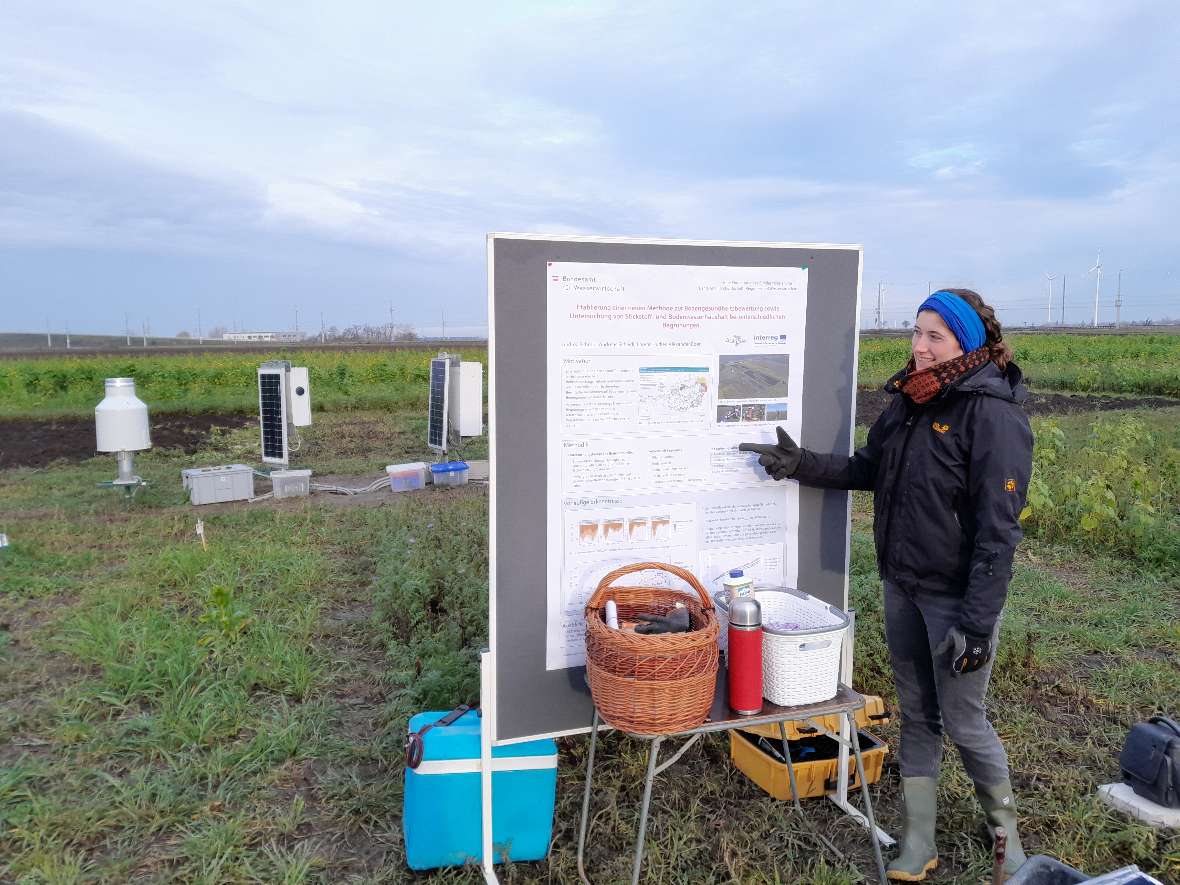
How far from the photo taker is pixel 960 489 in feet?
8.11

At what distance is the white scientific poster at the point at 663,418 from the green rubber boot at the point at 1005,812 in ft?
3.30

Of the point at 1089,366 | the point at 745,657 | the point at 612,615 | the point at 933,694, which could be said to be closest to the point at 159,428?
the point at 612,615

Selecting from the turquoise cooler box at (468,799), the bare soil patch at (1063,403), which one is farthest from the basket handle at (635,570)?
the bare soil patch at (1063,403)

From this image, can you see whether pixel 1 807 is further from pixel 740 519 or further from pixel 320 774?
pixel 740 519

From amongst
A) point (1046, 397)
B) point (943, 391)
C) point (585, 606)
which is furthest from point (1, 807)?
point (1046, 397)

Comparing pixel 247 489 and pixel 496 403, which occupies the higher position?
pixel 496 403

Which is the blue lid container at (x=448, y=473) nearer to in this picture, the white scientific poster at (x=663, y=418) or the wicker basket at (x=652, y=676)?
the white scientific poster at (x=663, y=418)

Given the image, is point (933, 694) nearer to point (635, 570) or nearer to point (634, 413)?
point (635, 570)

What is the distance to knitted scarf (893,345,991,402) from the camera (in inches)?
96.0

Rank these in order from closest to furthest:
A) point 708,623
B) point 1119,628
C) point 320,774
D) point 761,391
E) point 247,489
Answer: point 708,623, point 761,391, point 320,774, point 1119,628, point 247,489

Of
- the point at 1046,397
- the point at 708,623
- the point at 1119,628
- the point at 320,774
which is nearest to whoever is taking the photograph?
the point at 708,623

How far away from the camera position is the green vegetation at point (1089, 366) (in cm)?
2172

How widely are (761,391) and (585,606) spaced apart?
98 cm

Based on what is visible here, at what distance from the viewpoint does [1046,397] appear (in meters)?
19.8
